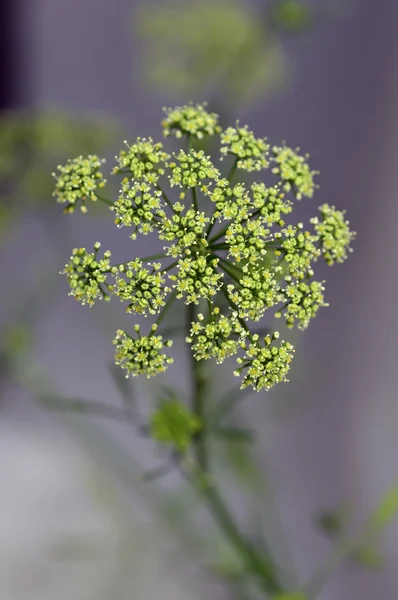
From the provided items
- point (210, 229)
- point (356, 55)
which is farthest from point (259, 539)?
point (356, 55)

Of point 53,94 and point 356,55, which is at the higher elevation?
point 53,94

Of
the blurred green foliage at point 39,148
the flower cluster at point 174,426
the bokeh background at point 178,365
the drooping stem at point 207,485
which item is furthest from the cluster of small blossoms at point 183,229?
the bokeh background at point 178,365

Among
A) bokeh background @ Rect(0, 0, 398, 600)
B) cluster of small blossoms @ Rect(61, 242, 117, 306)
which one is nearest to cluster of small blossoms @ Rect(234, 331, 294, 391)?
cluster of small blossoms @ Rect(61, 242, 117, 306)

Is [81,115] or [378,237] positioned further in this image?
[378,237]

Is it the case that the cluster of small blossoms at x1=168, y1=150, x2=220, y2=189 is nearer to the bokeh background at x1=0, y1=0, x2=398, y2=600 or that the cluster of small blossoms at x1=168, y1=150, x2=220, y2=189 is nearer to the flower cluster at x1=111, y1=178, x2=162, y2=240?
the flower cluster at x1=111, y1=178, x2=162, y2=240

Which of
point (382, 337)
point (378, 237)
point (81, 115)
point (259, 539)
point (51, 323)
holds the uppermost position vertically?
point (51, 323)

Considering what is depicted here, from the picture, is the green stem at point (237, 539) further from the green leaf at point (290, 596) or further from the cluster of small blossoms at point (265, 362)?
the cluster of small blossoms at point (265, 362)

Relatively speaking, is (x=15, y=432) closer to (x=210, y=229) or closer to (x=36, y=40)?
(x=36, y=40)
